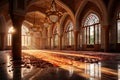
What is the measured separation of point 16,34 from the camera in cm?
855

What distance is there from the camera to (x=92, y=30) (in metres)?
21.4

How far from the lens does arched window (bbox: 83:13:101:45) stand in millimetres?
20097

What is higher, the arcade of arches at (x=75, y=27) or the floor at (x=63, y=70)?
the arcade of arches at (x=75, y=27)

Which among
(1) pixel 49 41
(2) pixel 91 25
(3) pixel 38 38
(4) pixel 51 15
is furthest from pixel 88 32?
(3) pixel 38 38

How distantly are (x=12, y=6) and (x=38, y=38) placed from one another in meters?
30.1

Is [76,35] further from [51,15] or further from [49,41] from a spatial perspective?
[49,41]

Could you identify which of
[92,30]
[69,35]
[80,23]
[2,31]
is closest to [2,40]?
[2,31]

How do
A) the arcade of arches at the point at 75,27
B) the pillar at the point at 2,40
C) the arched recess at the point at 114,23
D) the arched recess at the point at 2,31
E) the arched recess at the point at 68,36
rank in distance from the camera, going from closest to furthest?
the arcade of arches at the point at 75,27
the arched recess at the point at 114,23
the arched recess at the point at 68,36
the arched recess at the point at 2,31
the pillar at the point at 2,40

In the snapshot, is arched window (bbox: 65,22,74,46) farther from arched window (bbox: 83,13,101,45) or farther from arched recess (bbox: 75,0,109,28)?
arched window (bbox: 83,13,101,45)

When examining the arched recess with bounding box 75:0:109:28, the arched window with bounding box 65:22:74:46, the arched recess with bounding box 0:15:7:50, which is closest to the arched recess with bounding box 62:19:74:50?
the arched window with bounding box 65:22:74:46

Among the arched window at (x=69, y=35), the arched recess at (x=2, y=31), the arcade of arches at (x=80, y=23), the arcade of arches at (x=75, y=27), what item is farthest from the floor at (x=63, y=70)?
the arched recess at (x=2, y=31)

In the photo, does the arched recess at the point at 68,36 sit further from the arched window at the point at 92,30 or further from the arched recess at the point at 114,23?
the arched recess at the point at 114,23

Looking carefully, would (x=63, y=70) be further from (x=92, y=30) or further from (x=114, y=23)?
(x=92, y=30)

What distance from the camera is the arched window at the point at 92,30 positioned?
20.1 metres
